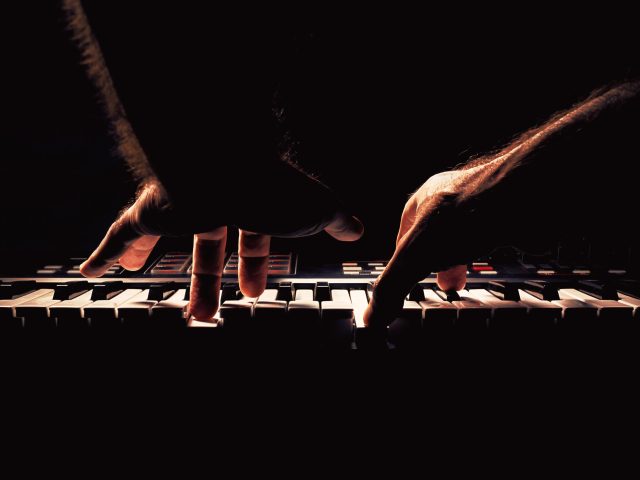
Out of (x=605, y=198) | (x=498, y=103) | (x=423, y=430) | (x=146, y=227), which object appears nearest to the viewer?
(x=605, y=198)

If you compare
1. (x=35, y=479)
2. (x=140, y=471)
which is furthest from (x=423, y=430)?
(x=35, y=479)

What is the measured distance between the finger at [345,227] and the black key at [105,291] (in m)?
0.63

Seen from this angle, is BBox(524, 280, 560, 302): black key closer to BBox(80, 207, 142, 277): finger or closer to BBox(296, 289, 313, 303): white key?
BBox(296, 289, 313, 303): white key

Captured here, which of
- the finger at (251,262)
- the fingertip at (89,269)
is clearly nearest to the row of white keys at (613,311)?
the finger at (251,262)

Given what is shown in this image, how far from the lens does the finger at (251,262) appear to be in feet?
2.83

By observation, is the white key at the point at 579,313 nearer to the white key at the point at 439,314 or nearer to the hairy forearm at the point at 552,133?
the white key at the point at 439,314

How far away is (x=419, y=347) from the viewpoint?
32.9 inches

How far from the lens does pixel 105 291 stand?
852 millimetres

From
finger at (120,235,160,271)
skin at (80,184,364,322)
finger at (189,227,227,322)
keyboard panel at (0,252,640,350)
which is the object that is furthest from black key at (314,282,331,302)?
finger at (120,235,160,271)

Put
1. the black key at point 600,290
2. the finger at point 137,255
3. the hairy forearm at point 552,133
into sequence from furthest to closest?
the finger at point 137,255
the black key at point 600,290
the hairy forearm at point 552,133

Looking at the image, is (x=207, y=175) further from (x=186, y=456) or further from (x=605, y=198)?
(x=186, y=456)

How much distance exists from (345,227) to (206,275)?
391mm

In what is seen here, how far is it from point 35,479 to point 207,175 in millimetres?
1163

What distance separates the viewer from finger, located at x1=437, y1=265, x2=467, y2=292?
90 cm
